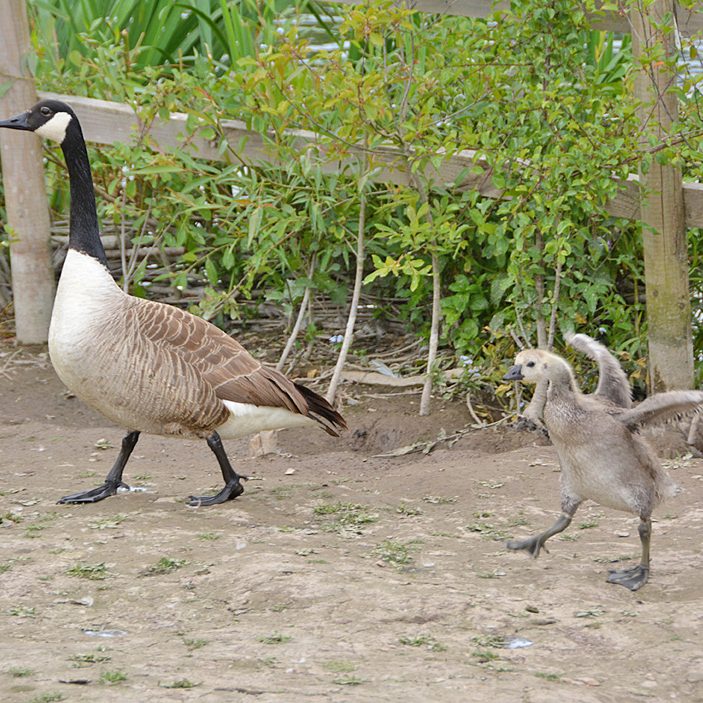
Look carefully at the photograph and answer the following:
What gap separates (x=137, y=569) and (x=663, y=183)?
344cm

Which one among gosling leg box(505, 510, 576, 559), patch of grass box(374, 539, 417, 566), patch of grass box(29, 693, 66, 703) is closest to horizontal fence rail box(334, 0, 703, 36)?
gosling leg box(505, 510, 576, 559)

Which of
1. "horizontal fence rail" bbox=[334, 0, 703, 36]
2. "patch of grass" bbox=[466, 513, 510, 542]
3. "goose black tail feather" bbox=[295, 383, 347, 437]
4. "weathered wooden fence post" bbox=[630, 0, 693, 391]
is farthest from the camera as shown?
"horizontal fence rail" bbox=[334, 0, 703, 36]

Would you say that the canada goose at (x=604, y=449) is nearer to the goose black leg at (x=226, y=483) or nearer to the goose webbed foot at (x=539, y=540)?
the goose webbed foot at (x=539, y=540)

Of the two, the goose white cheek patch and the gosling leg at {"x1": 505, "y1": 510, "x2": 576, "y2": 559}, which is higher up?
the goose white cheek patch

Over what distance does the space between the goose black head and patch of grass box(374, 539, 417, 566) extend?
2517 mm

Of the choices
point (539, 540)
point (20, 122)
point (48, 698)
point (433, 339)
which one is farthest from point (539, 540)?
point (20, 122)

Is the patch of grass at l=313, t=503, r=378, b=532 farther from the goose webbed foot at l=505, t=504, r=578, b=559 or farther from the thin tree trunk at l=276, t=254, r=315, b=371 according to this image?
the thin tree trunk at l=276, t=254, r=315, b=371

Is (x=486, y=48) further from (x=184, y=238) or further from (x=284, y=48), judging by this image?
(x=184, y=238)

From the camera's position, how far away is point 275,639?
3.48 meters

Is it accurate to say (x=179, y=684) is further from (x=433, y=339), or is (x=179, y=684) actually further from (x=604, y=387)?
(x=433, y=339)

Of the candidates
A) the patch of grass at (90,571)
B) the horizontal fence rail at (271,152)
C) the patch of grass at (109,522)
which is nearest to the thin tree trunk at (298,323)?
the horizontal fence rail at (271,152)

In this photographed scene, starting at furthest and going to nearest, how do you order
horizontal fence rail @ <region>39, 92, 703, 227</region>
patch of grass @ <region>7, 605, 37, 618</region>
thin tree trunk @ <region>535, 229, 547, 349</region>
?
1. thin tree trunk @ <region>535, 229, 547, 349</region>
2. horizontal fence rail @ <region>39, 92, 703, 227</region>
3. patch of grass @ <region>7, 605, 37, 618</region>

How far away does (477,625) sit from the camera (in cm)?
370

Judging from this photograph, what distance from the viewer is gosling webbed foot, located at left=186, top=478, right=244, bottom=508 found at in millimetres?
5164
